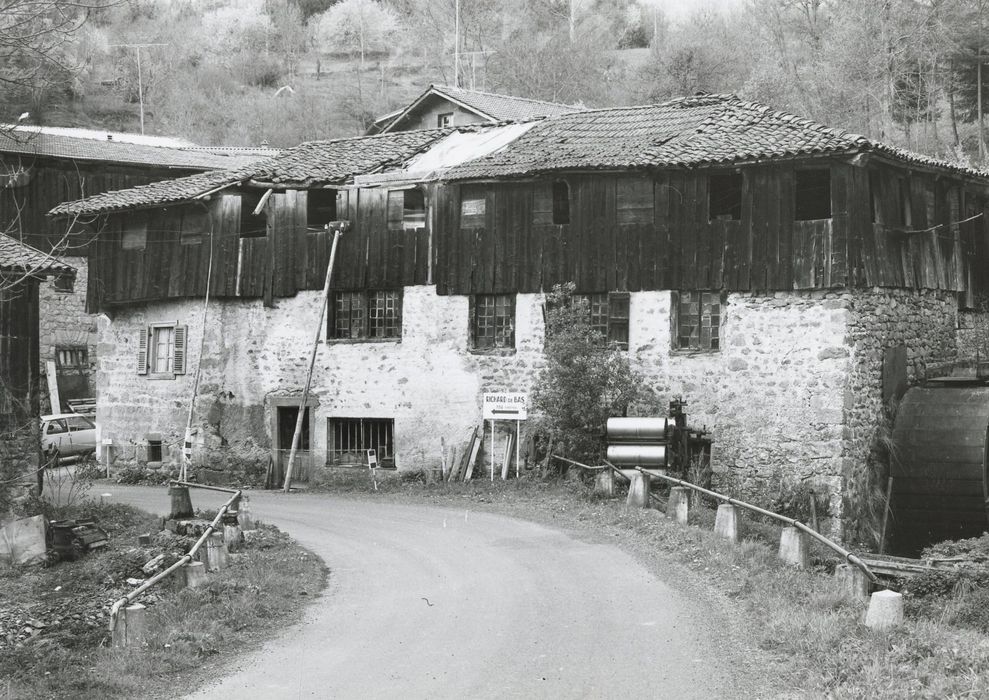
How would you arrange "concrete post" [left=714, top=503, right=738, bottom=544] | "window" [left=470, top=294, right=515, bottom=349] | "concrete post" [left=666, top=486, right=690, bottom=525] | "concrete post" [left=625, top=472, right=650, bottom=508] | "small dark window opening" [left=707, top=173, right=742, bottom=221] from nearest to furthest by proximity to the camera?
"concrete post" [left=714, top=503, right=738, bottom=544]
"concrete post" [left=666, top=486, right=690, bottom=525]
"concrete post" [left=625, top=472, right=650, bottom=508]
"small dark window opening" [left=707, top=173, right=742, bottom=221]
"window" [left=470, top=294, right=515, bottom=349]

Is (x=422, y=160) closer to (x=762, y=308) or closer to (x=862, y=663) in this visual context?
(x=762, y=308)

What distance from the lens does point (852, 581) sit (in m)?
13.0

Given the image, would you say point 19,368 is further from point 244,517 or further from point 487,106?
point 487,106

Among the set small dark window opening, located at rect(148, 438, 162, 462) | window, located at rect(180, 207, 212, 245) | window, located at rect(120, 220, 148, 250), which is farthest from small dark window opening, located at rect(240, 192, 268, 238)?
small dark window opening, located at rect(148, 438, 162, 462)

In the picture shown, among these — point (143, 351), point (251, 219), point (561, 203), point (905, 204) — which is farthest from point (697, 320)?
point (143, 351)

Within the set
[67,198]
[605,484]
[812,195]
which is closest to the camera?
[605,484]

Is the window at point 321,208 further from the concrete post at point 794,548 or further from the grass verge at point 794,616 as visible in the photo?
the concrete post at point 794,548

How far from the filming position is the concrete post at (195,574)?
506 inches

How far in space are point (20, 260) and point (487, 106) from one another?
2167 centimetres

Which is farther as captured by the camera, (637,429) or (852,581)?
(637,429)

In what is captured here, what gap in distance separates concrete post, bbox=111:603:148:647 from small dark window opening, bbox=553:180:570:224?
50.0 feet

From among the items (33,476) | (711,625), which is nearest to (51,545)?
(33,476)

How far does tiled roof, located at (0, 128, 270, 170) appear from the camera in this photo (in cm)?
3719

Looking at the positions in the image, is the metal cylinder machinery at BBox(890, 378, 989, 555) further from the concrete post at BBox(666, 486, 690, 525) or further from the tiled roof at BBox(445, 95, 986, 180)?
the concrete post at BBox(666, 486, 690, 525)
